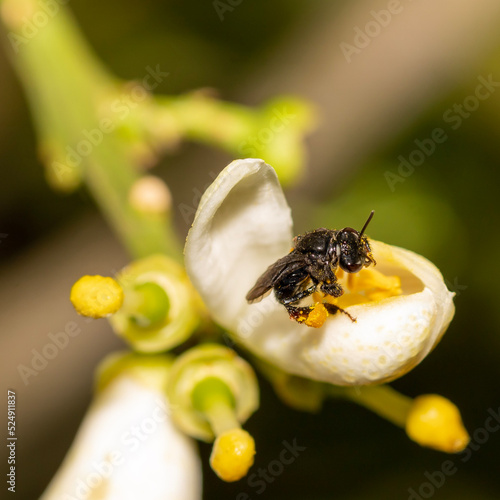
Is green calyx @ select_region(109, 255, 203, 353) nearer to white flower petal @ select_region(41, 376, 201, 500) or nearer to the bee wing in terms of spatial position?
white flower petal @ select_region(41, 376, 201, 500)

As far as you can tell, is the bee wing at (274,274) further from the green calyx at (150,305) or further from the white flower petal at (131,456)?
the white flower petal at (131,456)

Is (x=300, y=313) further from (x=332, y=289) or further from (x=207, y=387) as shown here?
(x=207, y=387)

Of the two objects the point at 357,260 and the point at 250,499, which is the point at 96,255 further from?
the point at 357,260

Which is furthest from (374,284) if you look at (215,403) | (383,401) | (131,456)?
(131,456)

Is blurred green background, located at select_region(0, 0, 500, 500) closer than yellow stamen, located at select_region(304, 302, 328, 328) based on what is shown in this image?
No

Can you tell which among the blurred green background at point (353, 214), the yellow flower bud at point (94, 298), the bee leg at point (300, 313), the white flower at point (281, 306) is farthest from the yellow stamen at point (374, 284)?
the blurred green background at point (353, 214)

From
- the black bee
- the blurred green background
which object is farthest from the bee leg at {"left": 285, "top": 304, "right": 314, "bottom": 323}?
the blurred green background
